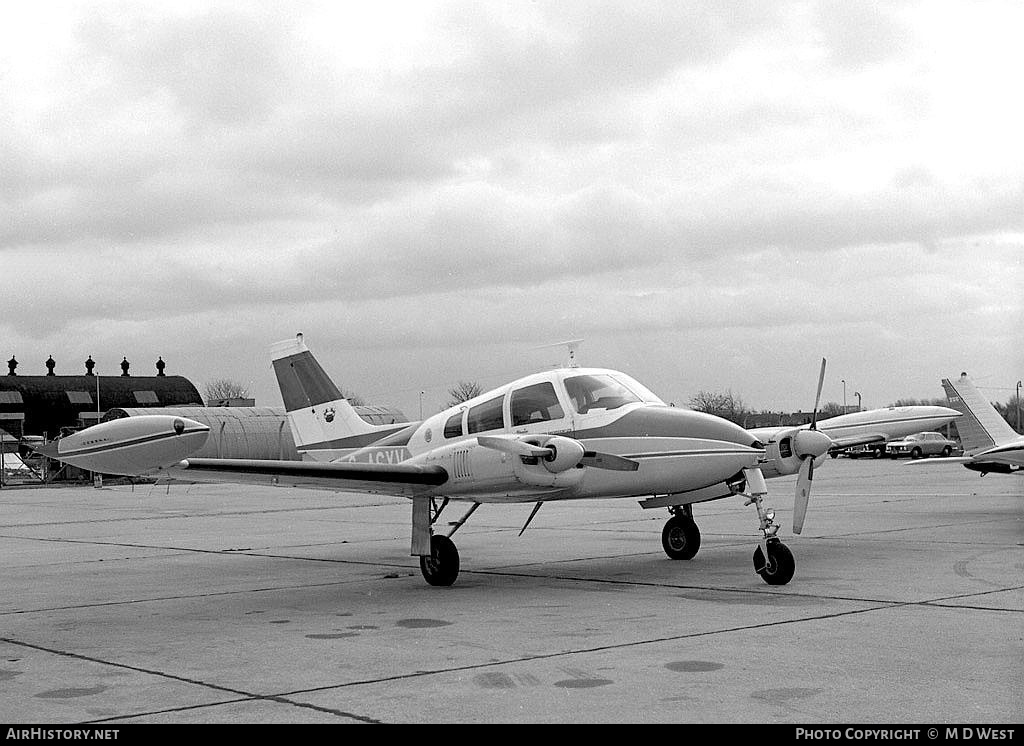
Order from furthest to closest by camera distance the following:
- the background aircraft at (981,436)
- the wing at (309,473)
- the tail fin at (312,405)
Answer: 1. the background aircraft at (981,436)
2. the tail fin at (312,405)
3. the wing at (309,473)

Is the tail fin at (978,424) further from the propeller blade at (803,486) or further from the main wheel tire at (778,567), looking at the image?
the main wheel tire at (778,567)

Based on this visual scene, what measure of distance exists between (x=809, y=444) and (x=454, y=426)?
15.4 feet

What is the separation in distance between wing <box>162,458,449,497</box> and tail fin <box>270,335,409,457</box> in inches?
138

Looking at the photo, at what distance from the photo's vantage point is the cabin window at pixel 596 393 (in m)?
14.2

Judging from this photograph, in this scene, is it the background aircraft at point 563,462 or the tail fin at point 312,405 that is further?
the tail fin at point 312,405

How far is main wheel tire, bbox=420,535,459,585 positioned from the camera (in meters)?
13.7

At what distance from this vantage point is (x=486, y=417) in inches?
582

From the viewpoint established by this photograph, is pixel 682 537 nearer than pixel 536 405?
No

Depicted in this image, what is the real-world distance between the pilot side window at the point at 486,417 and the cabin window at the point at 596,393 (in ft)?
3.29

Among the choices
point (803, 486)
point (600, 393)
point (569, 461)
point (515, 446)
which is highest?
point (600, 393)

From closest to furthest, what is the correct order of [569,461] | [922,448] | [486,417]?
[569,461], [486,417], [922,448]

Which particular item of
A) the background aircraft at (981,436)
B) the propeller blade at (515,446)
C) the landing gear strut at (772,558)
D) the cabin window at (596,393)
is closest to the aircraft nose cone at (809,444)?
the landing gear strut at (772,558)

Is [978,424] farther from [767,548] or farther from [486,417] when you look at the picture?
[486,417]

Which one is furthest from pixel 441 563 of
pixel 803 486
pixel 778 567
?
pixel 803 486
